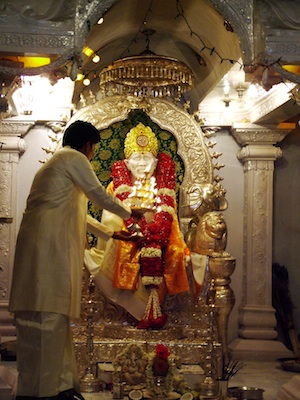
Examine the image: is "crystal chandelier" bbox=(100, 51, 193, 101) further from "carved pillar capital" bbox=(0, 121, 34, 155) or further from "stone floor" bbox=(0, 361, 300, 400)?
"stone floor" bbox=(0, 361, 300, 400)

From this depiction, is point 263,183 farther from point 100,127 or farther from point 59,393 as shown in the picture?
point 59,393

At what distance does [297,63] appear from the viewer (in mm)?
5762

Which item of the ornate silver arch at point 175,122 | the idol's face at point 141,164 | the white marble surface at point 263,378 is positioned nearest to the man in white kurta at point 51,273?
the white marble surface at point 263,378

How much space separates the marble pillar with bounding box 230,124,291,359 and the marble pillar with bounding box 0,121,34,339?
8.12 ft

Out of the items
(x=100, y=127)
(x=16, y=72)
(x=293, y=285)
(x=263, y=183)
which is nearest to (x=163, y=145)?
(x=100, y=127)

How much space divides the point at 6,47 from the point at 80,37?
0.50m

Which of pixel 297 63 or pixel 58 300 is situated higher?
pixel 297 63

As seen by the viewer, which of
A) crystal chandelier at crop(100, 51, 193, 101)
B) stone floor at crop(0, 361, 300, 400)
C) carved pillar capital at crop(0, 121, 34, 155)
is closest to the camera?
stone floor at crop(0, 361, 300, 400)

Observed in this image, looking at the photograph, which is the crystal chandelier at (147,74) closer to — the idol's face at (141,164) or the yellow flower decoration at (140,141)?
the yellow flower decoration at (140,141)

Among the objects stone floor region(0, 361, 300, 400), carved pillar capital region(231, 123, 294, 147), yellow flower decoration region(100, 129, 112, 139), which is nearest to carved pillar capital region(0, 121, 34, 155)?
yellow flower decoration region(100, 129, 112, 139)

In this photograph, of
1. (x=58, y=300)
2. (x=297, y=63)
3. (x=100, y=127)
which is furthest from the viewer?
(x=100, y=127)

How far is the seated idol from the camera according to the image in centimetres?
774

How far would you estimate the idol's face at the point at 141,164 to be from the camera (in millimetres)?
8281

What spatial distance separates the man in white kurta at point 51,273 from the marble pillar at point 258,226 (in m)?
4.20
